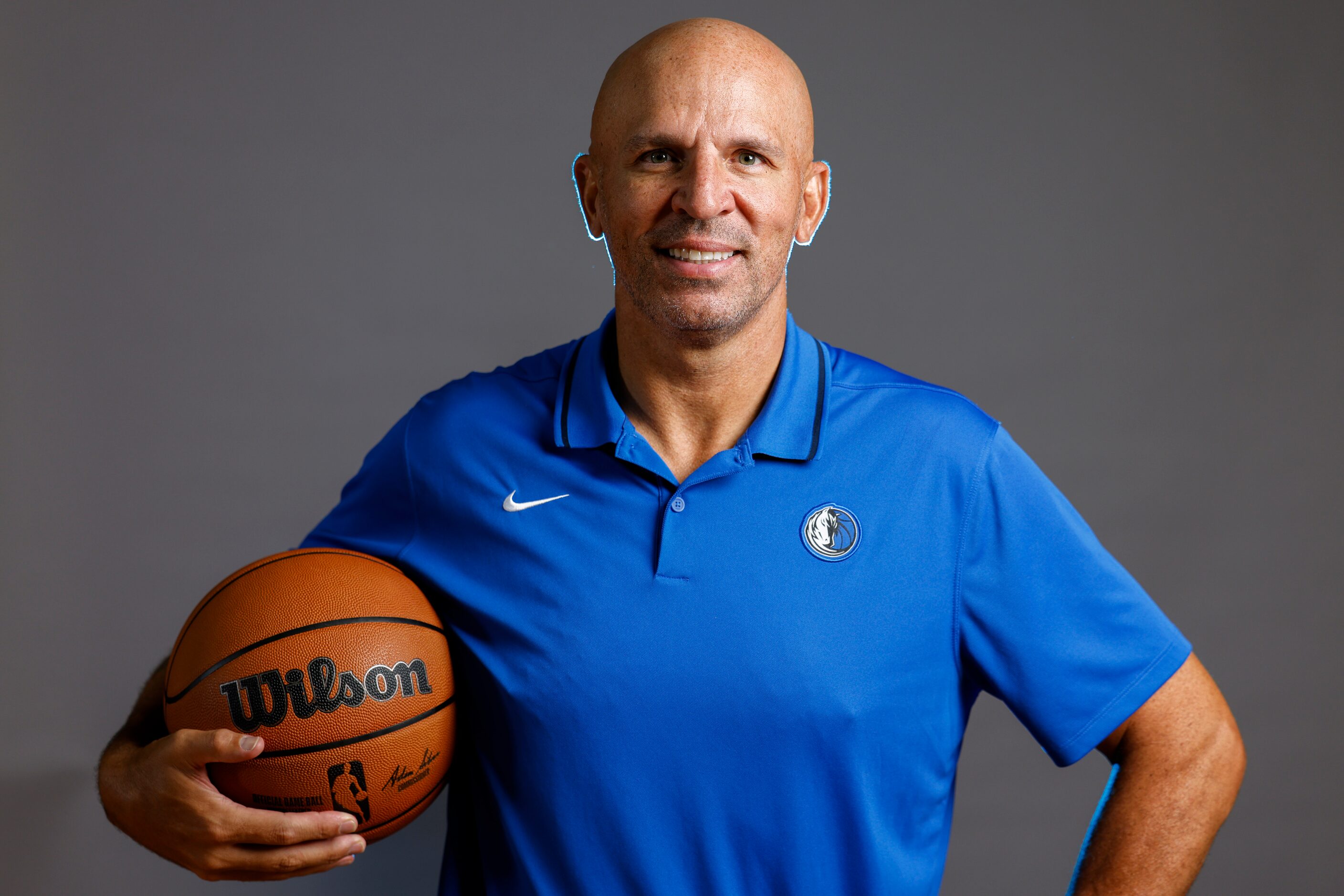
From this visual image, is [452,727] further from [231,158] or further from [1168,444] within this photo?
[1168,444]

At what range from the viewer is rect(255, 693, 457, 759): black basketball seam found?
1.25 meters

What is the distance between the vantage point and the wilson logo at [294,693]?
1.26 meters

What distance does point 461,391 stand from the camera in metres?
1.61

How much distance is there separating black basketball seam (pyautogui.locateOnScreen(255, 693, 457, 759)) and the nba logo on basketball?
2 centimetres

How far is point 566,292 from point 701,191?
1.29 m

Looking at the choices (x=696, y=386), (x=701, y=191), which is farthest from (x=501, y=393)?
(x=701, y=191)

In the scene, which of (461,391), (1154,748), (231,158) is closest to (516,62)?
(231,158)

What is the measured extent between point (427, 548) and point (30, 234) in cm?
155

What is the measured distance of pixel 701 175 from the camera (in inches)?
55.1

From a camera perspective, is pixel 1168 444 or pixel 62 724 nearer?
pixel 62 724

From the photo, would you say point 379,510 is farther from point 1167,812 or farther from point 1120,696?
point 1167,812

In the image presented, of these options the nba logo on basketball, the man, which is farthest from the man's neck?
the nba logo on basketball

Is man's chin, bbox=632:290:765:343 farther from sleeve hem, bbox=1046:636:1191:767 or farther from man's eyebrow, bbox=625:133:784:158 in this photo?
sleeve hem, bbox=1046:636:1191:767
